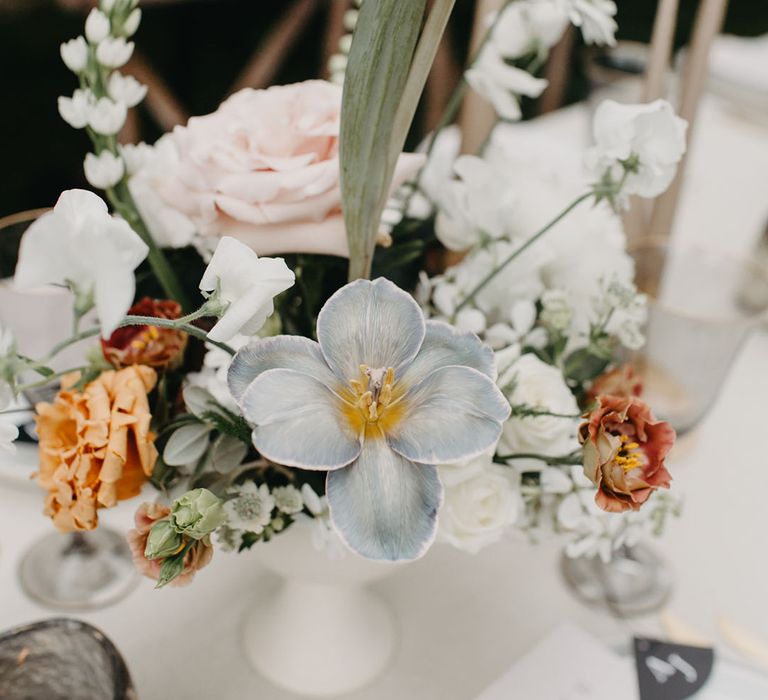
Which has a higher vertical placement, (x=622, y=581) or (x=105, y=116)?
(x=105, y=116)

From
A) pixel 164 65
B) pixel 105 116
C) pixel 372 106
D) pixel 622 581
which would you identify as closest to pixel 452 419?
pixel 372 106

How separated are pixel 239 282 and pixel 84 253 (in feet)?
0.19

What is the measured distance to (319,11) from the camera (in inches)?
98.7

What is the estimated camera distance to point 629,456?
35 cm

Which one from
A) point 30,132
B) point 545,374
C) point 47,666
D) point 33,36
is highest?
point 545,374

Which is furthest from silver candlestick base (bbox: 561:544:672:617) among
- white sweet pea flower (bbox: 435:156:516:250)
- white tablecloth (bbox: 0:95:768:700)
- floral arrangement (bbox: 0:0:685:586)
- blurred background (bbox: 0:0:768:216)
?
blurred background (bbox: 0:0:768:216)

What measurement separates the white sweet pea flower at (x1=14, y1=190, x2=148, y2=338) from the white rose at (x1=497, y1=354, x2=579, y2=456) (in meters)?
0.21

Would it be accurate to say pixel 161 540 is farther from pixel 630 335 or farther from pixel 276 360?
pixel 630 335

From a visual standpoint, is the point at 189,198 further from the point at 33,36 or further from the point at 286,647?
the point at 33,36

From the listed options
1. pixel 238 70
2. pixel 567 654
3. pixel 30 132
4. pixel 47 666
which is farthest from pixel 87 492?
pixel 238 70

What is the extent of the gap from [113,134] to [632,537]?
343 millimetres

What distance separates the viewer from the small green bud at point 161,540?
313mm

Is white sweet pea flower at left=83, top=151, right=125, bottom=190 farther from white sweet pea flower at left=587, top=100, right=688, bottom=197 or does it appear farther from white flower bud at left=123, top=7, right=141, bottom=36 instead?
white sweet pea flower at left=587, top=100, right=688, bottom=197

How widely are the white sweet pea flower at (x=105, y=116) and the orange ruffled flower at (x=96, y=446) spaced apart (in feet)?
0.40
